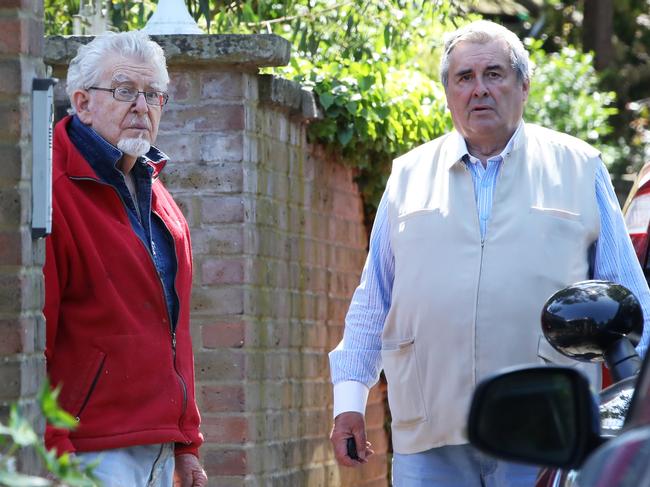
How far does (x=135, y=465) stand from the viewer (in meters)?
3.94

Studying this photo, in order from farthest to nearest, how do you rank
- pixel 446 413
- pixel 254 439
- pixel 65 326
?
pixel 254 439 < pixel 446 413 < pixel 65 326

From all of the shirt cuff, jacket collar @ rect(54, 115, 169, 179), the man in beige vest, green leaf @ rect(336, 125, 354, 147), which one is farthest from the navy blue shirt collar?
green leaf @ rect(336, 125, 354, 147)

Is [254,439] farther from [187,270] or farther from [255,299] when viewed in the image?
[187,270]

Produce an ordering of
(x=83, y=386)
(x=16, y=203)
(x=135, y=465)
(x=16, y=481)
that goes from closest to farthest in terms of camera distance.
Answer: (x=16, y=481) → (x=16, y=203) → (x=83, y=386) → (x=135, y=465)

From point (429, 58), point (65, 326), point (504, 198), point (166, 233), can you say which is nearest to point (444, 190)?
point (504, 198)

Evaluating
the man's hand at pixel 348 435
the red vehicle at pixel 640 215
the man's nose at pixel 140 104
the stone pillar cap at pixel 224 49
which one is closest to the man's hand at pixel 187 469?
the man's hand at pixel 348 435

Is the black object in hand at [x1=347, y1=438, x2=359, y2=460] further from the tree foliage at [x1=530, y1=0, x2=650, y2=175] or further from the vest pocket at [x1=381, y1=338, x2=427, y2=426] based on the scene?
the tree foliage at [x1=530, y1=0, x2=650, y2=175]

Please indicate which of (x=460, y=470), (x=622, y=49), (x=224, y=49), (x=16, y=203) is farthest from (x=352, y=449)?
(x=622, y=49)

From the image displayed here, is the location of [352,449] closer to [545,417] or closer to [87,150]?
[87,150]

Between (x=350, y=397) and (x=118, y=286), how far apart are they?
3.79ft

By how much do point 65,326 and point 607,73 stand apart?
17.6 metres

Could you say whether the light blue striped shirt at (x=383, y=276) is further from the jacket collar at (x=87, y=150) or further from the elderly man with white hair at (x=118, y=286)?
the jacket collar at (x=87, y=150)

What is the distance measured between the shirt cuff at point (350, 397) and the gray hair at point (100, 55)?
4.14ft

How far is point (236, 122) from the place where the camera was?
5.50m
